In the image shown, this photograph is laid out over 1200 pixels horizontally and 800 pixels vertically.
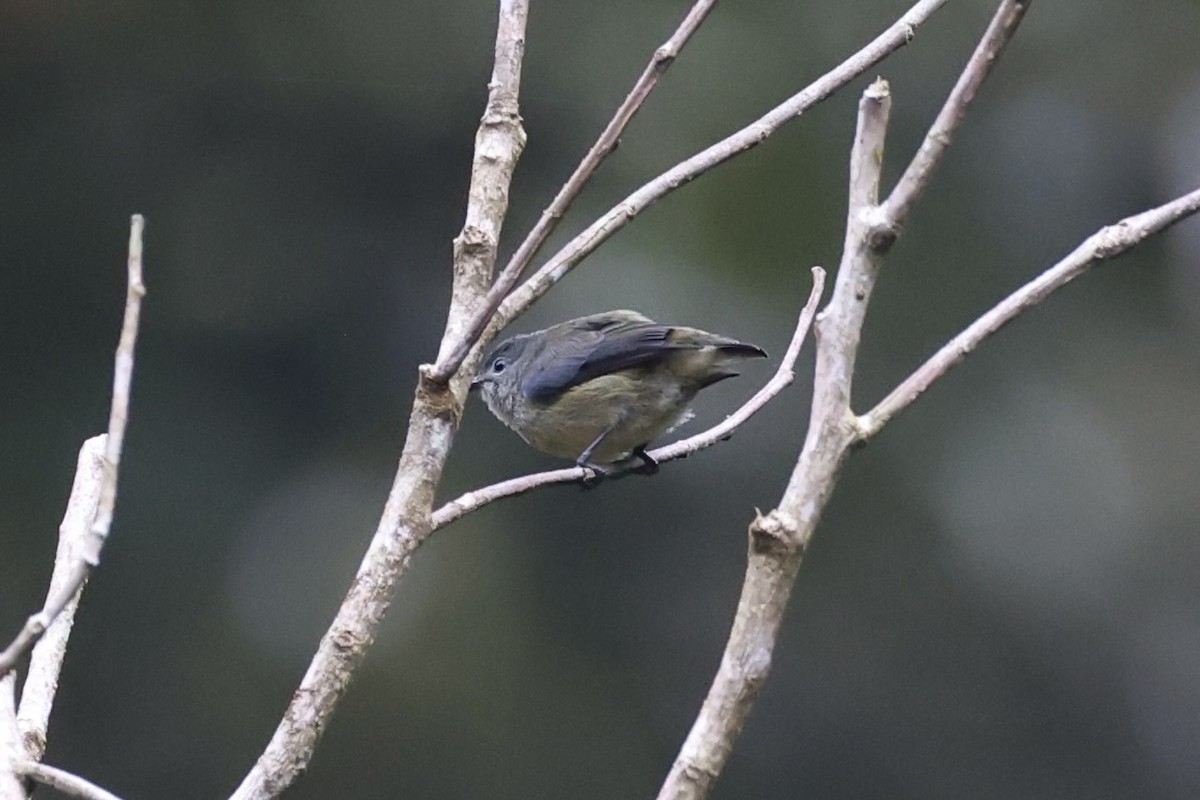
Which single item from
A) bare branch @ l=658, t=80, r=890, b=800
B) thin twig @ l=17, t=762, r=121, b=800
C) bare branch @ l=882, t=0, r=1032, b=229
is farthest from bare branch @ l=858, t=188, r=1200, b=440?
thin twig @ l=17, t=762, r=121, b=800

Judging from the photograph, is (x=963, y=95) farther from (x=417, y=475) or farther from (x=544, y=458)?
(x=544, y=458)

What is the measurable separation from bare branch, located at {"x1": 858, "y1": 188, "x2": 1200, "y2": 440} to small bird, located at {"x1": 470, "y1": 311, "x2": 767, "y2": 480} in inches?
75.6

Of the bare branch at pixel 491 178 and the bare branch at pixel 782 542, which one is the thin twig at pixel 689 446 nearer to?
the bare branch at pixel 491 178

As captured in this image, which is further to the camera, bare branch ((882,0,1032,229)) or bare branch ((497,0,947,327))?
bare branch ((497,0,947,327))

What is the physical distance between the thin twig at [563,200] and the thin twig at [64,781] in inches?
27.9

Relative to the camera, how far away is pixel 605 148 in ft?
6.89

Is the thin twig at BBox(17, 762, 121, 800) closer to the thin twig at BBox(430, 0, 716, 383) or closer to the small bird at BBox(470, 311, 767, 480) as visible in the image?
the thin twig at BBox(430, 0, 716, 383)

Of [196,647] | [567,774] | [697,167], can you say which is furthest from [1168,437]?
[697,167]

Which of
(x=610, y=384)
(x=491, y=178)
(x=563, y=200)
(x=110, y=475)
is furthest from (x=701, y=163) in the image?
(x=610, y=384)

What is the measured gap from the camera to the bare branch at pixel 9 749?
1.96 meters

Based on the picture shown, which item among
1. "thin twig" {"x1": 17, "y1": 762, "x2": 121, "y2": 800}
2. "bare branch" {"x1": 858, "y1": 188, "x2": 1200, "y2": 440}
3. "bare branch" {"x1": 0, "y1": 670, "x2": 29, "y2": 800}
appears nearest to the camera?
"bare branch" {"x1": 858, "y1": 188, "x2": 1200, "y2": 440}

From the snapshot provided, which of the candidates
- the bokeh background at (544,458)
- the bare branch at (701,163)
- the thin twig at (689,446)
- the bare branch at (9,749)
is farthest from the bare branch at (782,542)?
the bokeh background at (544,458)

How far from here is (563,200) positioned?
6.68ft

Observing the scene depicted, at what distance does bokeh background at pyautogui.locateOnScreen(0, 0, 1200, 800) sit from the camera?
23.1ft
